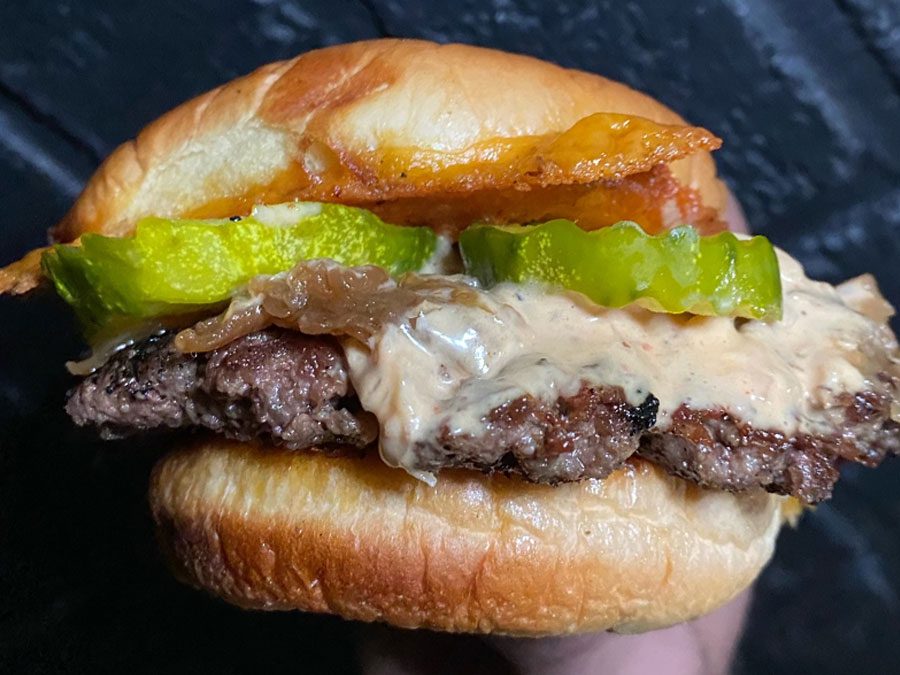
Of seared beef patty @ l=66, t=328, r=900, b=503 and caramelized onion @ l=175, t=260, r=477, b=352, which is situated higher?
caramelized onion @ l=175, t=260, r=477, b=352

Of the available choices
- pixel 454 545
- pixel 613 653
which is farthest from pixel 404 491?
pixel 613 653

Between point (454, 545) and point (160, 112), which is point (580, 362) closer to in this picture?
point (454, 545)

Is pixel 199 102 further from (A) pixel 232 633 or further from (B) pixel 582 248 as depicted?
(A) pixel 232 633

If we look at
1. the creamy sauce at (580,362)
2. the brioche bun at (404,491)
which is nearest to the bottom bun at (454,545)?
the brioche bun at (404,491)

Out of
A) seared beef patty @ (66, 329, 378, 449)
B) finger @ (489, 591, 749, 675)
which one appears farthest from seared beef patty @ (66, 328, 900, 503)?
finger @ (489, 591, 749, 675)

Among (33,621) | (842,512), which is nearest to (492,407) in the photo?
(33,621)

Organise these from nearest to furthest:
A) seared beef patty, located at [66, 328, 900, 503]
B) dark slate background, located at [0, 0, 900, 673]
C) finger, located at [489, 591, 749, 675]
Answer: 1. seared beef patty, located at [66, 328, 900, 503]
2. finger, located at [489, 591, 749, 675]
3. dark slate background, located at [0, 0, 900, 673]

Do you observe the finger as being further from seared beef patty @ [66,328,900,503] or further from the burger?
seared beef patty @ [66,328,900,503]
